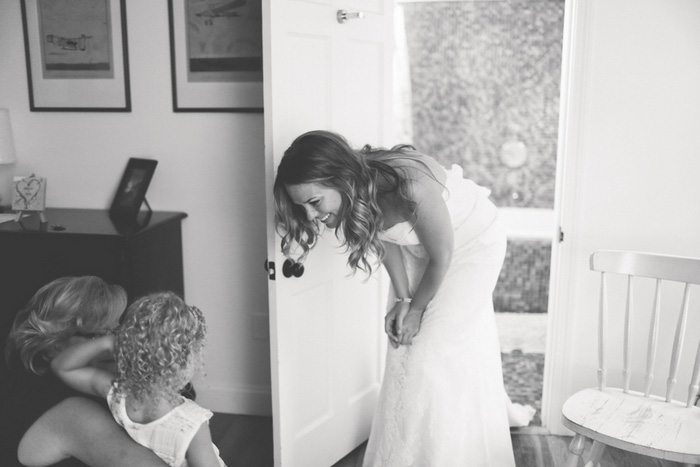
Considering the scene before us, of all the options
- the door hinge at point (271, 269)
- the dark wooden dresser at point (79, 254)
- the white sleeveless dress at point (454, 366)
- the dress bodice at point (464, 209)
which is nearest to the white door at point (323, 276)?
the door hinge at point (271, 269)

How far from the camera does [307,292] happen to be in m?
2.38

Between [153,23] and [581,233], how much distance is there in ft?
6.50

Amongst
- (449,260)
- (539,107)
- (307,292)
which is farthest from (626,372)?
(539,107)

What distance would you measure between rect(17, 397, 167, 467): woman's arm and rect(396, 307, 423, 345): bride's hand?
94cm

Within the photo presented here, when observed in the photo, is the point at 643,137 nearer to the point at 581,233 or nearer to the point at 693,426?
the point at 581,233

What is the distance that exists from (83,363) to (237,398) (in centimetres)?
156

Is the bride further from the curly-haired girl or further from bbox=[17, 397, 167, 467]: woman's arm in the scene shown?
bbox=[17, 397, 167, 467]: woman's arm

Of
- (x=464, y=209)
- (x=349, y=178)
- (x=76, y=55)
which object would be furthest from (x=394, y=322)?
(x=76, y=55)

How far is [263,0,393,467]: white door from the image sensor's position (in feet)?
7.11

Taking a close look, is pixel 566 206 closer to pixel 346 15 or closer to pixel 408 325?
pixel 408 325

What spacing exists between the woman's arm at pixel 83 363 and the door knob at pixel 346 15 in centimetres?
140

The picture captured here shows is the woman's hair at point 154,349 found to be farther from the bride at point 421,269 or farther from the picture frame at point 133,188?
the picture frame at point 133,188

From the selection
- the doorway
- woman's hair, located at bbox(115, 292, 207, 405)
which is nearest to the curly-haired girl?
woman's hair, located at bbox(115, 292, 207, 405)

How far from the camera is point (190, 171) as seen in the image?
287 cm
